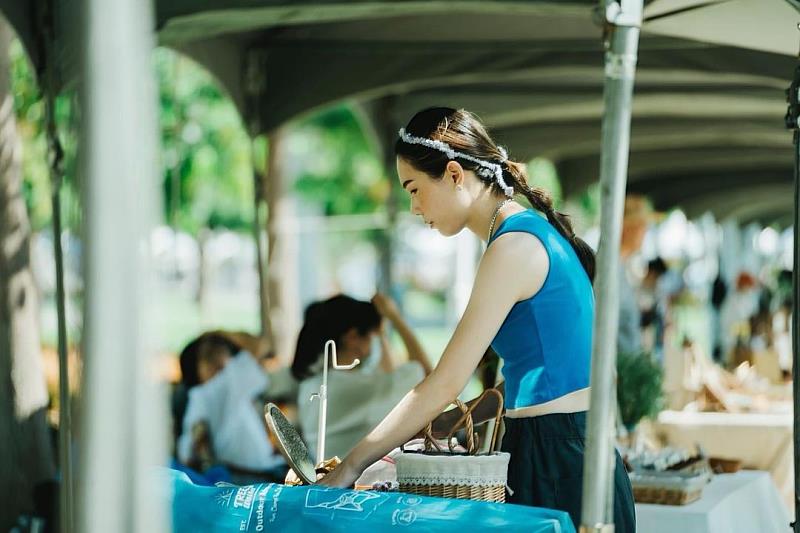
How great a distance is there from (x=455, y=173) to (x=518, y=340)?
38 cm

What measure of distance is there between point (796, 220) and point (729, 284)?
605 inches

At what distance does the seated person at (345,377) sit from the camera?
4.61m

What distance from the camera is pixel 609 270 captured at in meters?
2.19

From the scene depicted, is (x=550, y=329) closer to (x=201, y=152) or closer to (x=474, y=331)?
(x=474, y=331)

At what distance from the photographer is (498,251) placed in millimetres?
2309

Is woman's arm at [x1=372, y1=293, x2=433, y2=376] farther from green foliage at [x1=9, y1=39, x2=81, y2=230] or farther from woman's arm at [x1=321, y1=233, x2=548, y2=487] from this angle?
woman's arm at [x1=321, y1=233, x2=548, y2=487]

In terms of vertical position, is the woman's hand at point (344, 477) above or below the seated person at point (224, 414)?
above

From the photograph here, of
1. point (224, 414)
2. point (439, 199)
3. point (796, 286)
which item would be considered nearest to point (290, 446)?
point (439, 199)

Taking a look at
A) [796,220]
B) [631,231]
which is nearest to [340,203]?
[631,231]

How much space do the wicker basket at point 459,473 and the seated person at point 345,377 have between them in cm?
224

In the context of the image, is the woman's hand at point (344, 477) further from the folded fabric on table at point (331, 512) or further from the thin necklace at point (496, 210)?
the thin necklace at point (496, 210)

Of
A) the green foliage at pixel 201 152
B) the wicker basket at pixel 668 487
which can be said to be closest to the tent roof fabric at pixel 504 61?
the wicker basket at pixel 668 487

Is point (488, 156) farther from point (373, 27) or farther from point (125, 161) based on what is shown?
point (373, 27)

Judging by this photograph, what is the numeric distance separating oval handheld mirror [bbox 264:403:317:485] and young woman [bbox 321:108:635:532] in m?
0.09
